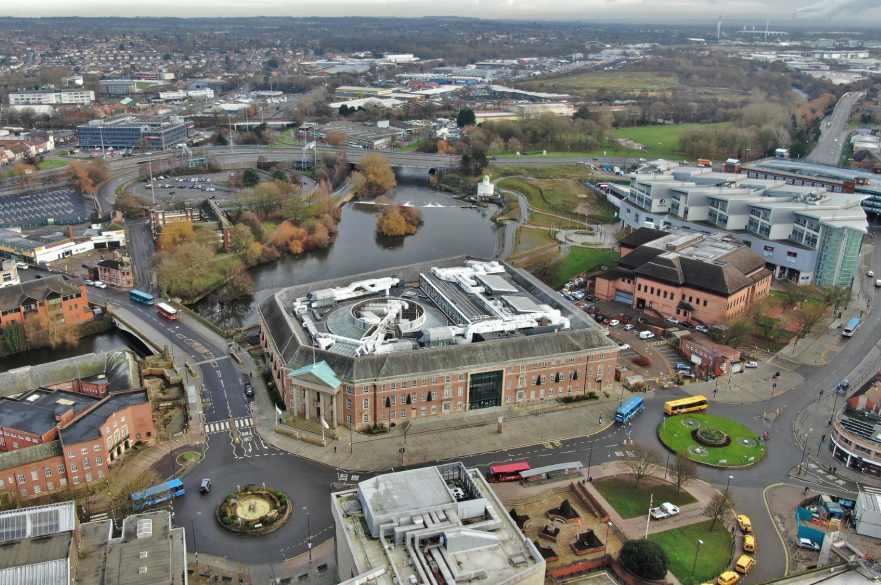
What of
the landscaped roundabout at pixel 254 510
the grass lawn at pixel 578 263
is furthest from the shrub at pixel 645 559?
the grass lawn at pixel 578 263

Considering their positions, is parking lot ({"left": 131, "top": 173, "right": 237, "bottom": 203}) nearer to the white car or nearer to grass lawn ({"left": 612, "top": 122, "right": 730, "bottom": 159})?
grass lawn ({"left": 612, "top": 122, "right": 730, "bottom": 159})

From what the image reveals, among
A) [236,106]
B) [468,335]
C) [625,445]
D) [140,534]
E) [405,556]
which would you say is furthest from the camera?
[236,106]

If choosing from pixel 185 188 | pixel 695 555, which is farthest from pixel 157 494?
pixel 185 188

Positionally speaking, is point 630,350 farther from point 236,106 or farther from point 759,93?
point 759,93

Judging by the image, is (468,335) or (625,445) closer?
(625,445)

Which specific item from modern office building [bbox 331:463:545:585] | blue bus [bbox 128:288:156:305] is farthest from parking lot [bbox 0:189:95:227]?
modern office building [bbox 331:463:545:585]

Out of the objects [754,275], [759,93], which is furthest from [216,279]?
[759,93]
